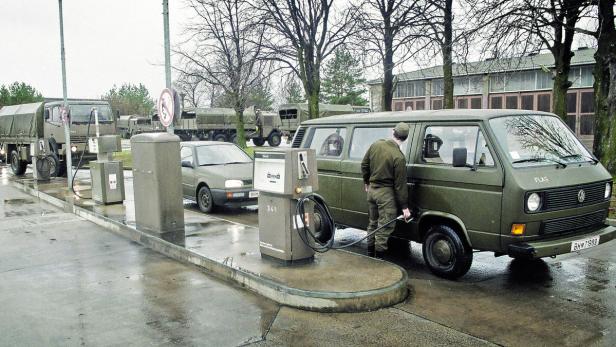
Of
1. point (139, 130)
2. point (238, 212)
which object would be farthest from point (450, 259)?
point (139, 130)

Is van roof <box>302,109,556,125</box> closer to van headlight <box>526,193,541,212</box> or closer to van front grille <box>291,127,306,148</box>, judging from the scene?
van front grille <box>291,127,306,148</box>

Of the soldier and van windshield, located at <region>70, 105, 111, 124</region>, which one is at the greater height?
van windshield, located at <region>70, 105, 111, 124</region>

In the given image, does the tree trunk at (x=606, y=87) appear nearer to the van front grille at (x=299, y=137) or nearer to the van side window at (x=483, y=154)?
the van front grille at (x=299, y=137)

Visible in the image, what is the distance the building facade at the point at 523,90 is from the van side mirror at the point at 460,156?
2781 centimetres

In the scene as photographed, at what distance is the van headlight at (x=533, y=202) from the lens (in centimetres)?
558

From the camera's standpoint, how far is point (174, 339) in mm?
4656

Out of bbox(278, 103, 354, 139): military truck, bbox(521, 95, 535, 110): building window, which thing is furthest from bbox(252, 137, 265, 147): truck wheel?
bbox(521, 95, 535, 110): building window

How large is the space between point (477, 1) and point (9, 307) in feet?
44.5

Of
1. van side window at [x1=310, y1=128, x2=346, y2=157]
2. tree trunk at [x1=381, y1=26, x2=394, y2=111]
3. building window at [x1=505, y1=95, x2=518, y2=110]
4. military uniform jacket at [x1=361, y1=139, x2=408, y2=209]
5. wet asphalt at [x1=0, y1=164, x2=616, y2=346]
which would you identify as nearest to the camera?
wet asphalt at [x1=0, y1=164, x2=616, y2=346]

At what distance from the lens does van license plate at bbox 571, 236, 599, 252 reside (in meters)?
5.70

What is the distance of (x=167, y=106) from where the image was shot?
908 centimetres

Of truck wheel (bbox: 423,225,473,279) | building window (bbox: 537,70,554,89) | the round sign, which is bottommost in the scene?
truck wheel (bbox: 423,225,473,279)

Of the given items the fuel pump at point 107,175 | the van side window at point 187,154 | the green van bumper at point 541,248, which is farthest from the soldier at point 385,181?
the fuel pump at point 107,175

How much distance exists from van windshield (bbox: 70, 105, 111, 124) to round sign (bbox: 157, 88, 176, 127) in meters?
10.8
